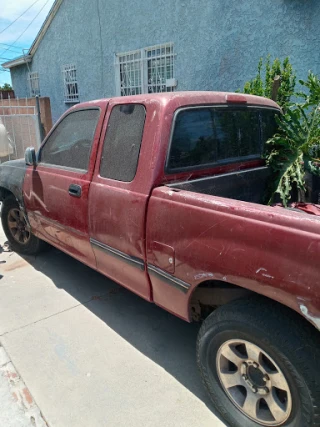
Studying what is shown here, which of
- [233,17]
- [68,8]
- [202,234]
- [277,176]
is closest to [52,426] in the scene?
[202,234]

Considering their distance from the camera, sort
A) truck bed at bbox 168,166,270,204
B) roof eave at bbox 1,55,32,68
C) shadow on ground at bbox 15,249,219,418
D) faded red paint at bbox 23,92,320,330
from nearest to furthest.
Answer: faded red paint at bbox 23,92,320,330 → truck bed at bbox 168,166,270,204 → shadow on ground at bbox 15,249,219,418 → roof eave at bbox 1,55,32,68

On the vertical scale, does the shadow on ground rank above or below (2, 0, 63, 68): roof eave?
below

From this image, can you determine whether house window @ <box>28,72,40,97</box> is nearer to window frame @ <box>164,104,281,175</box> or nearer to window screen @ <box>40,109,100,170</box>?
window screen @ <box>40,109,100,170</box>

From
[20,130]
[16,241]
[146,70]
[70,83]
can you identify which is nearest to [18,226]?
[16,241]

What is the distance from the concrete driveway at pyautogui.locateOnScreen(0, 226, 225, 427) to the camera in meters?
2.17

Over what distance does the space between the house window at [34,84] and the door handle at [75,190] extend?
1253cm

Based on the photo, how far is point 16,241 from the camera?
446 cm

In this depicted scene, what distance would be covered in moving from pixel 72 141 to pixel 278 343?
2.41 meters

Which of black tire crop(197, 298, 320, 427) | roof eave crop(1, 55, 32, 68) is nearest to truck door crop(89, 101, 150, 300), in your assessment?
black tire crop(197, 298, 320, 427)

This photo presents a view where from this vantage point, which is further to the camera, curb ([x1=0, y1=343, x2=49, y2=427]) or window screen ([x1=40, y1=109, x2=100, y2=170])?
window screen ([x1=40, y1=109, x2=100, y2=170])

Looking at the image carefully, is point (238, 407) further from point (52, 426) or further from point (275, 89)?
point (275, 89)

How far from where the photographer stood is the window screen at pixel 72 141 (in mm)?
2932

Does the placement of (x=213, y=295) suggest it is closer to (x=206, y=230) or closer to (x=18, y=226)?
(x=206, y=230)

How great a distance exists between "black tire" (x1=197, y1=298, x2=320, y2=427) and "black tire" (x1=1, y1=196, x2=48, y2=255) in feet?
9.36
